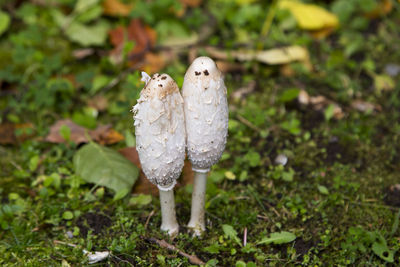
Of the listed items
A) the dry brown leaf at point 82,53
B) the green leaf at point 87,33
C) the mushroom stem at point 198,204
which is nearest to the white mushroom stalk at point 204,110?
the mushroom stem at point 198,204

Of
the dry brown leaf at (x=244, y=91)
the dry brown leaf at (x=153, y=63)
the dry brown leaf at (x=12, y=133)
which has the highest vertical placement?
the dry brown leaf at (x=153, y=63)

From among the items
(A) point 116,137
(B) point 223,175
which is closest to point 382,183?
(B) point 223,175

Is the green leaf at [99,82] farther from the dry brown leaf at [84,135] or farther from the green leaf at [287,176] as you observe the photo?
the green leaf at [287,176]

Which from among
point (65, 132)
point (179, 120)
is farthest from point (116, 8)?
point (179, 120)

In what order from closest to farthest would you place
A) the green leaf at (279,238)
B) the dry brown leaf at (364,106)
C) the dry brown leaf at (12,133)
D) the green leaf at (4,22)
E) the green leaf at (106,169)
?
the green leaf at (279,238), the green leaf at (106,169), the dry brown leaf at (12,133), the dry brown leaf at (364,106), the green leaf at (4,22)

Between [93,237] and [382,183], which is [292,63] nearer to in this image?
[382,183]

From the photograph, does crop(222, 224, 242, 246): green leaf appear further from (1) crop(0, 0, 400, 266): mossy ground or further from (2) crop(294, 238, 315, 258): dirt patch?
(2) crop(294, 238, 315, 258): dirt patch
